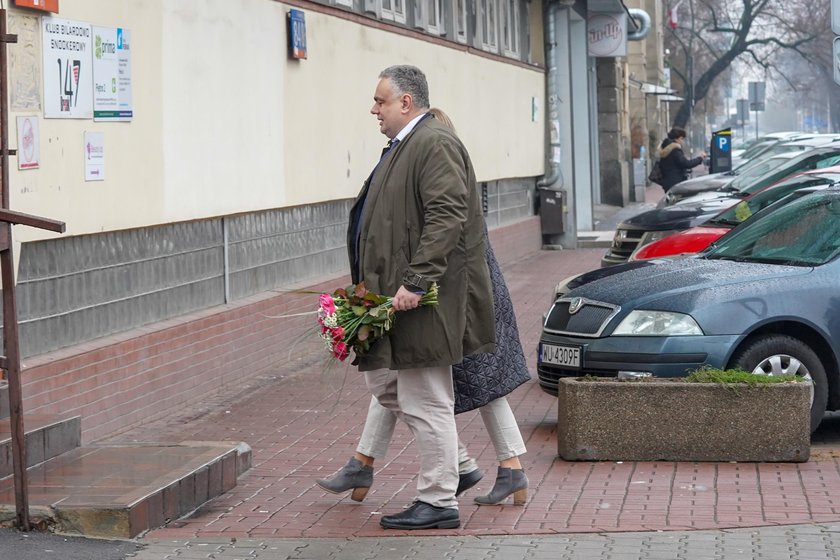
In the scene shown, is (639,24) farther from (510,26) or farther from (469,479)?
(469,479)

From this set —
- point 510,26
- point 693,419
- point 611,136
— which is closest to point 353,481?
point 693,419

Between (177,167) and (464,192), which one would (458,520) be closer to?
(464,192)

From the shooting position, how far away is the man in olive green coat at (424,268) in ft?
19.7

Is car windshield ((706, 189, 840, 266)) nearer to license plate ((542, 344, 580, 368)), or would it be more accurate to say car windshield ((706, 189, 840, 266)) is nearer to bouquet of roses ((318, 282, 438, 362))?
license plate ((542, 344, 580, 368))

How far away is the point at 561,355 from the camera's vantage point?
8547 mm

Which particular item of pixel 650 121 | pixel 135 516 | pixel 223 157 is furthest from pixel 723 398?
pixel 650 121

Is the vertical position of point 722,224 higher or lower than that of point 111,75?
lower

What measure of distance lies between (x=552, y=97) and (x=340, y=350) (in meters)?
17.8

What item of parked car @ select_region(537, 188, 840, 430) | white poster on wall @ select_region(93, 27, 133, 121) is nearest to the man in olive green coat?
parked car @ select_region(537, 188, 840, 430)

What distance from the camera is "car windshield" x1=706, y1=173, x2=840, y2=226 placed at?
42.3 ft

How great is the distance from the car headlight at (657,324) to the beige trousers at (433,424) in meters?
2.22

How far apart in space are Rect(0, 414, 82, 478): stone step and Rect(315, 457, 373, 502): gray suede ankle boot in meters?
1.29

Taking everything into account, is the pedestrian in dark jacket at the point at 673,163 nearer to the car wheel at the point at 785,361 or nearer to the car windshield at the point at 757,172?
the car windshield at the point at 757,172

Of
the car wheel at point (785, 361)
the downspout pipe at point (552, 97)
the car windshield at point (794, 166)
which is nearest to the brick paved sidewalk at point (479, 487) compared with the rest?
the car wheel at point (785, 361)
